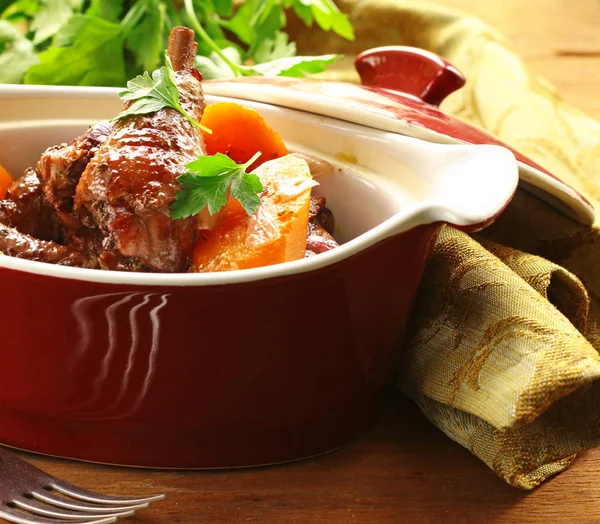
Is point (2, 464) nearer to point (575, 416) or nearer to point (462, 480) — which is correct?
point (462, 480)

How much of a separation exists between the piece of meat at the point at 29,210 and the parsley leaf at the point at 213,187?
1.07 ft

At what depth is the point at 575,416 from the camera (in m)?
1.25

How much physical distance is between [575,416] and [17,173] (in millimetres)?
1003

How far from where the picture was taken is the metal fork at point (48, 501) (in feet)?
3.39

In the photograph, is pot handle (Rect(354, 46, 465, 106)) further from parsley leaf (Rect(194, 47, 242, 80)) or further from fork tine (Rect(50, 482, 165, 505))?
fork tine (Rect(50, 482, 165, 505))

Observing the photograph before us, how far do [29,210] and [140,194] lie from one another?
32cm

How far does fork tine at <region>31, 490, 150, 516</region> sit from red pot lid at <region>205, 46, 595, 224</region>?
0.68 metres

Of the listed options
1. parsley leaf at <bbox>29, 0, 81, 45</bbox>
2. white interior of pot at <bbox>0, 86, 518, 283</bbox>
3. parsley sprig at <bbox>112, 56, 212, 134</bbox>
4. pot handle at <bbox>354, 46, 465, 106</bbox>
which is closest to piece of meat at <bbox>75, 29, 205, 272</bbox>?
parsley sprig at <bbox>112, 56, 212, 134</bbox>

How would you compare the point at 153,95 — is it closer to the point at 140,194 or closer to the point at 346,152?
the point at 140,194

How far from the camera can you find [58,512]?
105cm

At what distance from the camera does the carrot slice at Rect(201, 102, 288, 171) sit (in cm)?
133

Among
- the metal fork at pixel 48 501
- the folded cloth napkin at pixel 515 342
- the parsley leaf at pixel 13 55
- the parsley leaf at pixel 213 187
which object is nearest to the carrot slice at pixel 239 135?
the parsley leaf at pixel 213 187

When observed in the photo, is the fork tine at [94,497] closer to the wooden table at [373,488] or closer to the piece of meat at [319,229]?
the wooden table at [373,488]

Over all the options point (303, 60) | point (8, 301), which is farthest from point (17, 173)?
point (303, 60)
